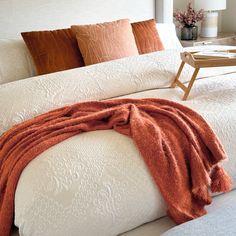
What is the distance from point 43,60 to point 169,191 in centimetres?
125

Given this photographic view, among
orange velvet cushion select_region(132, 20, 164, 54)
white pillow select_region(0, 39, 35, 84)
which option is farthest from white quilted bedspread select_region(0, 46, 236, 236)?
orange velvet cushion select_region(132, 20, 164, 54)

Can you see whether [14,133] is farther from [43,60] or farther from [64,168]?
[43,60]

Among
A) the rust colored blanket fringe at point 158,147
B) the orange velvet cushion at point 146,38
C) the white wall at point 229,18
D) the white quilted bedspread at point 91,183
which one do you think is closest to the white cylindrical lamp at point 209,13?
the white wall at point 229,18

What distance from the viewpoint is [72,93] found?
5.88 feet

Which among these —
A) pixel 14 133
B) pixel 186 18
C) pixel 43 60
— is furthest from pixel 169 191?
pixel 186 18

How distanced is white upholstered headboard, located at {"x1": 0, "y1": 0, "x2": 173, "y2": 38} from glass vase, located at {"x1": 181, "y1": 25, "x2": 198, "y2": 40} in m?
0.39

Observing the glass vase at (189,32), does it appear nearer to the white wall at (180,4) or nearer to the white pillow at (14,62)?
the white wall at (180,4)

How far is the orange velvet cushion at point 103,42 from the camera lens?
7.30 ft

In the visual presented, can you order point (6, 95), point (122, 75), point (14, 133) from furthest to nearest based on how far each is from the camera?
point (122, 75)
point (6, 95)
point (14, 133)

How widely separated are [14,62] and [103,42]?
1.84ft

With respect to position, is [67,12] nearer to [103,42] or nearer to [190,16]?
[103,42]

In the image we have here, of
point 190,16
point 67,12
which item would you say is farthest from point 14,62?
point 190,16

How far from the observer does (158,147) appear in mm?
1247

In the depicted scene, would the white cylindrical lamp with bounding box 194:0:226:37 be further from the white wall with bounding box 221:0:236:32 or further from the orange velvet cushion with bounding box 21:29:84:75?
the orange velvet cushion with bounding box 21:29:84:75
